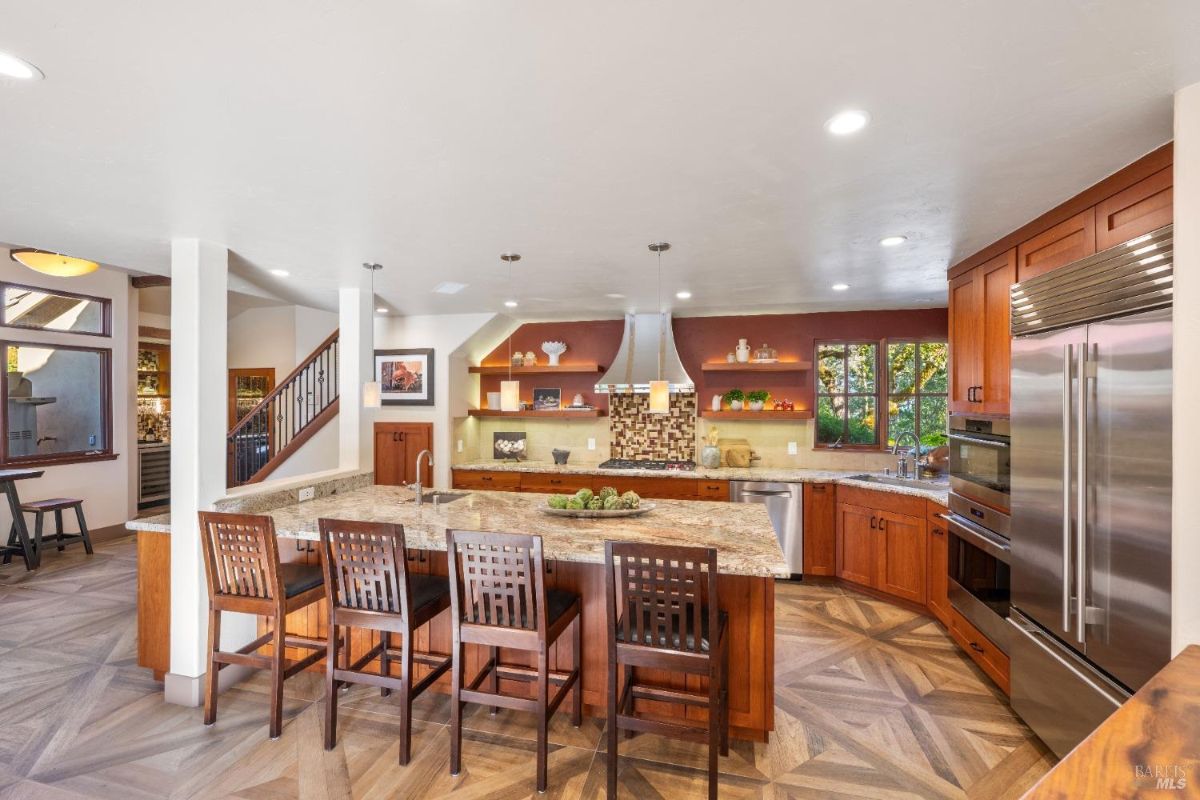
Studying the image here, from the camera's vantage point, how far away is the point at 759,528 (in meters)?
2.88

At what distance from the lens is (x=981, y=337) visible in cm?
334

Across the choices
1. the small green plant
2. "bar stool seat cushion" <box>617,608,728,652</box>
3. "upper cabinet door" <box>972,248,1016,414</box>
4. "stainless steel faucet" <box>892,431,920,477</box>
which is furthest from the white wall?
"upper cabinet door" <box>972,248,1016,414</box>

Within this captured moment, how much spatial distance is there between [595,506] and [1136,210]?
2.57 m

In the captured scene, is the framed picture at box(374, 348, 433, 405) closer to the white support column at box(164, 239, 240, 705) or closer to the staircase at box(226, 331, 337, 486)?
the staircase at box(226, 331, 337, 486)

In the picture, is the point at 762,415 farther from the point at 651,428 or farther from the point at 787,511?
the point at 651,428

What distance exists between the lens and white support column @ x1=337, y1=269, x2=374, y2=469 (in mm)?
4199

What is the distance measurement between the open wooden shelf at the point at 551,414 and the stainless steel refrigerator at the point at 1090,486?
3.87 m

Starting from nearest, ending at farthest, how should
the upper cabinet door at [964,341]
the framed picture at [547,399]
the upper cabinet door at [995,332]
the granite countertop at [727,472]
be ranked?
the upper cabinet door at [995,332] < the upper cabinet door at [964,341] < the granite countertop at [727,472] < the framed picture at [547,399]

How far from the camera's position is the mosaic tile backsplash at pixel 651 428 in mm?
5895

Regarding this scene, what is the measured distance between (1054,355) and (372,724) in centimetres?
334

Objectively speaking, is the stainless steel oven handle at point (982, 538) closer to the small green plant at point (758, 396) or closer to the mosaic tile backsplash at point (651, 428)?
the small green plant at point (758, 396)

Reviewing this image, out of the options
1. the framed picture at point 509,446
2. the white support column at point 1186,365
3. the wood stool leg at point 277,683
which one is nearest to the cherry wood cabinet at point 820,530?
the framed picture at point 509,446

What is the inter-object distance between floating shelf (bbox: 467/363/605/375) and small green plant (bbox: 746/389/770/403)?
1.51 m

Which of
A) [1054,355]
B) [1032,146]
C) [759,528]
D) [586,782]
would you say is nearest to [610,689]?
[586,782]
